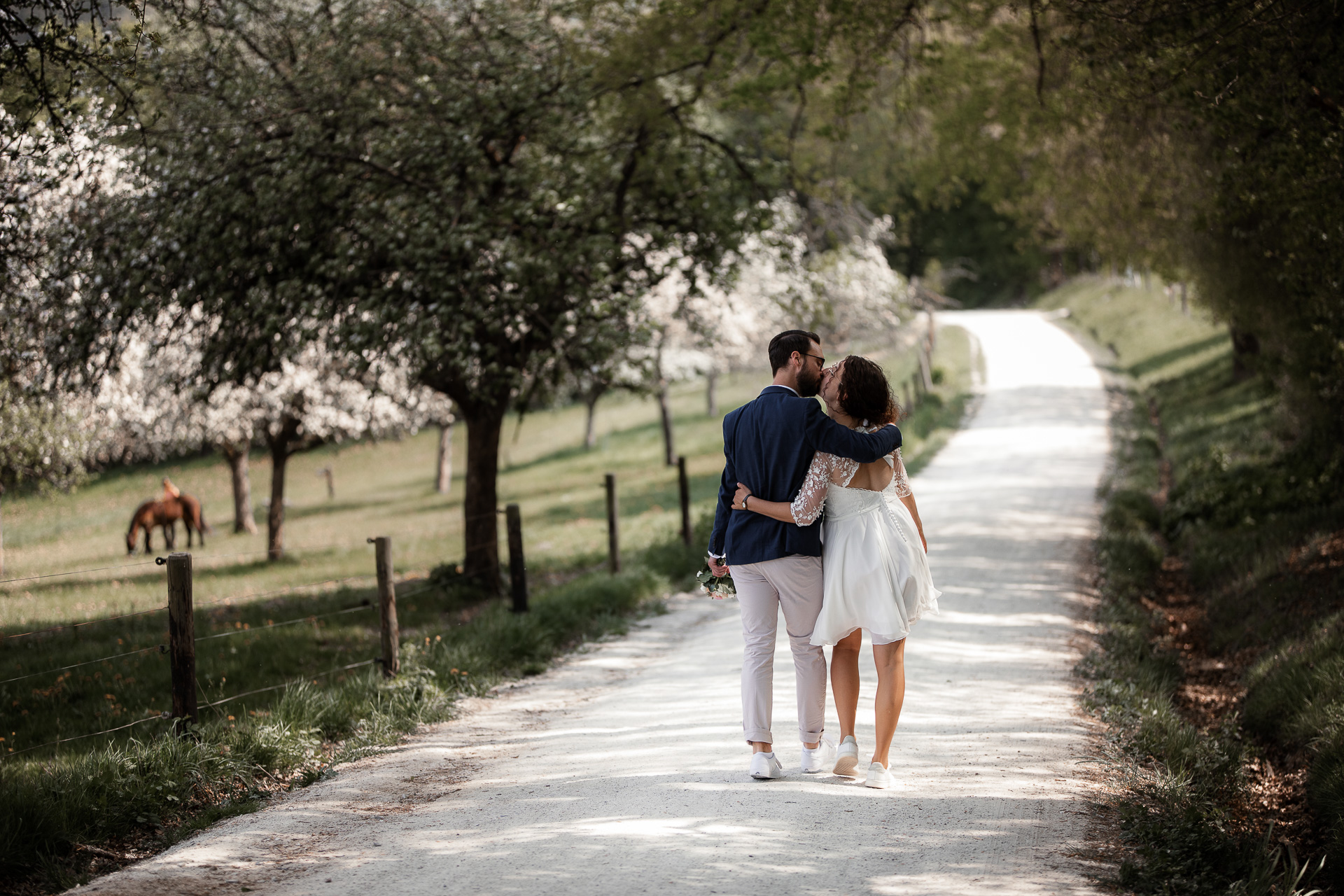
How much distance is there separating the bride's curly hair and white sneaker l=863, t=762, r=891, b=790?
5.59 feet

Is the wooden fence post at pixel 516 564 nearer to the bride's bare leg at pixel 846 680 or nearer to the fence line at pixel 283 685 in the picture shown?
the fence line at pixel 283 685

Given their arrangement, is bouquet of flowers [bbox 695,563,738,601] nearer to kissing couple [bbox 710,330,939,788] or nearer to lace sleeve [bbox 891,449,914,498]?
kissing couple [bbox 710,330,939,788]

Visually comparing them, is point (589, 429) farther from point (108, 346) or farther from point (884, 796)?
point (884, 796)

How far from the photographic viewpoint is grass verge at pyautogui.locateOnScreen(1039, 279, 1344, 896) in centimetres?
494

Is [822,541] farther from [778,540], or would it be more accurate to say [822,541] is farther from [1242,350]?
[1242,350]

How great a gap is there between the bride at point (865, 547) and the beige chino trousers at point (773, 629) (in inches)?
3.2

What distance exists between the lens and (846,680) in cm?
556

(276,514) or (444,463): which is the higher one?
(444,463)

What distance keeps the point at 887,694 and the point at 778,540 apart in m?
0.94

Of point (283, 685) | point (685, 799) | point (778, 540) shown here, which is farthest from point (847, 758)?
point (283, 685)

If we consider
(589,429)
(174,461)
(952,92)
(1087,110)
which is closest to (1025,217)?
(952,92)

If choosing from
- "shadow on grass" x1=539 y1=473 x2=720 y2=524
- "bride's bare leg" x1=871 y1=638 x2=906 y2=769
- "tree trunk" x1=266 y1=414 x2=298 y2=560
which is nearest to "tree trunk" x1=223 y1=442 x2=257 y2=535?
"tree trunk" x1=266 y1=414 x2=298 y2=560

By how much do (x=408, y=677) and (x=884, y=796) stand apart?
4.14 metres

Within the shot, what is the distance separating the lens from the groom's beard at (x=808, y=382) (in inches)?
215
